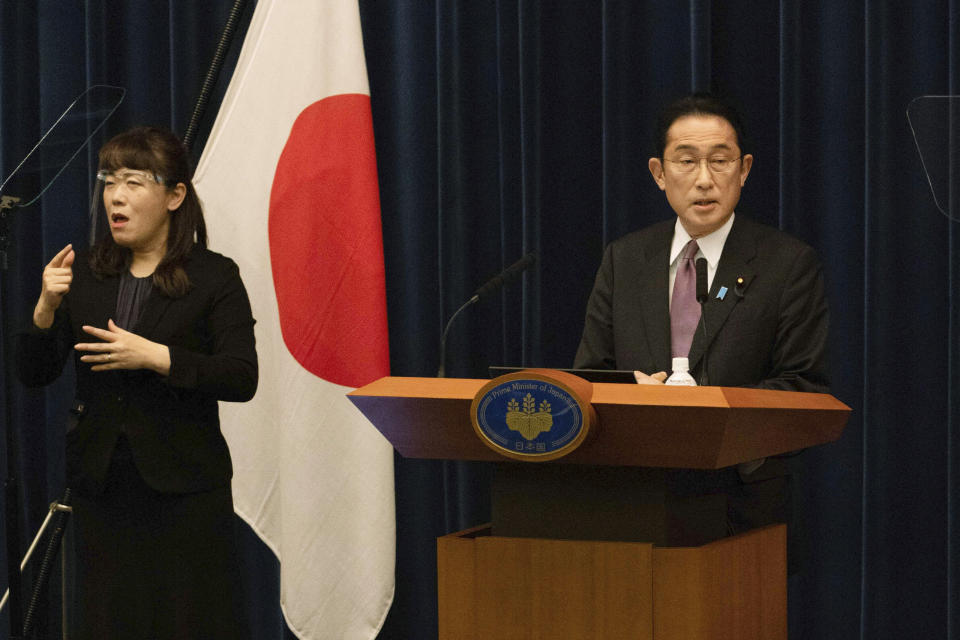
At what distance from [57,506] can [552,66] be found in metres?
1.92

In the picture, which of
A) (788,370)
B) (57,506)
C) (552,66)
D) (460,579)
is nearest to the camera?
(460,579)

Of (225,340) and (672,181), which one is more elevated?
(672,181)

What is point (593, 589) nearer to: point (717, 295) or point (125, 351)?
point (717, 295)

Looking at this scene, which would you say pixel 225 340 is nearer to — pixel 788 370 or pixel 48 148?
pixel 48 148

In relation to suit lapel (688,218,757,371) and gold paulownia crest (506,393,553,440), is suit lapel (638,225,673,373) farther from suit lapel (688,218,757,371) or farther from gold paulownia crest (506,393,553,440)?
gold paulownia crest (506,393,553,440)

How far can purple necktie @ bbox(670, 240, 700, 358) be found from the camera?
7.60ft

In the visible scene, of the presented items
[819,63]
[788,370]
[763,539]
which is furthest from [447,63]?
[763,539]

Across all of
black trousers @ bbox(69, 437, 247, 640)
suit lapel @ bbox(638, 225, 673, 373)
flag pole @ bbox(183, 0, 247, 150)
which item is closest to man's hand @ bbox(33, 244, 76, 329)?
black trousers @ bbox(69, 437, 247, 640)

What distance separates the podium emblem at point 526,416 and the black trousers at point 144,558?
3.19 feet

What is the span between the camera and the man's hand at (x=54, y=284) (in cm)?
223

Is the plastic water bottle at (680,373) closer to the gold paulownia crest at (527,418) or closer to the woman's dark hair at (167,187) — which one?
the gold paulownia crest at (527,418)

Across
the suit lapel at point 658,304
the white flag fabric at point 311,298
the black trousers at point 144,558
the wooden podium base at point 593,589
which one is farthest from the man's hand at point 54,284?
the suit lapel at point 658,304

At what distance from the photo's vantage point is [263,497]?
3205 mm

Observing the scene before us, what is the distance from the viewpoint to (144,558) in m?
2.28
